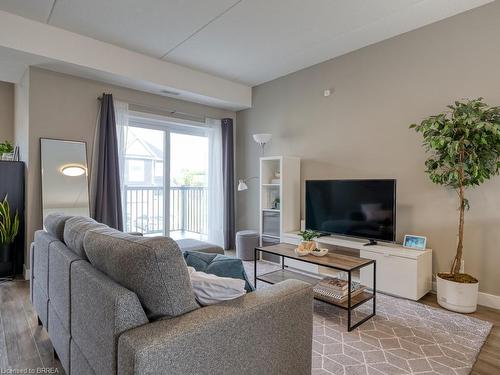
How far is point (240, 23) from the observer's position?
10.2ft

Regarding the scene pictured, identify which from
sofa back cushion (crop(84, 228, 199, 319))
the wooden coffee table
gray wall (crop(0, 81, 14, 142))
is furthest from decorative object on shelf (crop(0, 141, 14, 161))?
sofa back cushion (crop(84, 228, 199, 319))

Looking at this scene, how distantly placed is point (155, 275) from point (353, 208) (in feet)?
9.13

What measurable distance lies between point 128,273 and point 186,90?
3.59 metres

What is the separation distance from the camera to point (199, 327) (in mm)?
1059

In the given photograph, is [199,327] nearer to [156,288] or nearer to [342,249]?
[156,288]

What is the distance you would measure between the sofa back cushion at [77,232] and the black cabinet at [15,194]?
2.32 meters

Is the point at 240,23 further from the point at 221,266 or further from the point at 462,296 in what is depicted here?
the point at 462,296

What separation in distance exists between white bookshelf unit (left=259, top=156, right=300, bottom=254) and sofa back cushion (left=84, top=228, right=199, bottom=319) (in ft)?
9.98

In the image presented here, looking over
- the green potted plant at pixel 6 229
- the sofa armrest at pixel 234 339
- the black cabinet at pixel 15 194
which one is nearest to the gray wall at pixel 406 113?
the sofa armrest at pixel 234 339

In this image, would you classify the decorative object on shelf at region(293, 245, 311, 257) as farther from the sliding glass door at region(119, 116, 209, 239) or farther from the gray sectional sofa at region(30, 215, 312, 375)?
the sliding glass door at region(119, 116, 209, 239)

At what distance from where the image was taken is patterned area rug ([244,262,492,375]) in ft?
6.06

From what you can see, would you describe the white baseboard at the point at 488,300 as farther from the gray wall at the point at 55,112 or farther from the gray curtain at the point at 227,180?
the gray wall at the point at 55,112

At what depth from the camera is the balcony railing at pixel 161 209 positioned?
445 cm

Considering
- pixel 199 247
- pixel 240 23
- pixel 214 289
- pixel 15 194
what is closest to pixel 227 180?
pixel 199 247
